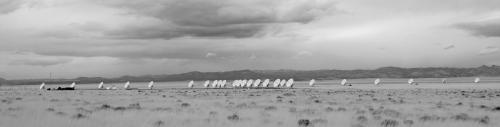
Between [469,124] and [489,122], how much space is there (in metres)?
1.83

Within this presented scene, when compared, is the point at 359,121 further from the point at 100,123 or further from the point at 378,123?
the point at 100,123

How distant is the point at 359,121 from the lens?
18.9 metres

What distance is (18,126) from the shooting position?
15281mm

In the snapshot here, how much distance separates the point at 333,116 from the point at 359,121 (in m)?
2.29

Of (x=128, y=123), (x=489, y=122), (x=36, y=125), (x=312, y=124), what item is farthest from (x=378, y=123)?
(x=36, y=125)

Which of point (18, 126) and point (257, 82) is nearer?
point (18, 126)

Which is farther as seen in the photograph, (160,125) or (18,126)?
(160,125)

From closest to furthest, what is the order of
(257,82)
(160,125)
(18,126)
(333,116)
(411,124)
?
(18,126) → (160,125) → (411,124) → (333,116) → (257,82)

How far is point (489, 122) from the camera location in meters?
19.0

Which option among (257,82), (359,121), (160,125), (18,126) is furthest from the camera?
(257,82)

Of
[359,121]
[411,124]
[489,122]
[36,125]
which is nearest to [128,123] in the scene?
[36,125]

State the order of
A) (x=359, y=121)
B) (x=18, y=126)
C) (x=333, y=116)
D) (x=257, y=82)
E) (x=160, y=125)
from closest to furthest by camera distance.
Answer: (x=18, y=126)
(x=160, y=125)
(x=359, y=121)
(x=333, y=116)
(x=257, y=82)

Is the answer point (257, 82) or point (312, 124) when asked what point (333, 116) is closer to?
→ point (312, 124)

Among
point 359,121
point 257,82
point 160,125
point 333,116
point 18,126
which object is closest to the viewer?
point 18,126
